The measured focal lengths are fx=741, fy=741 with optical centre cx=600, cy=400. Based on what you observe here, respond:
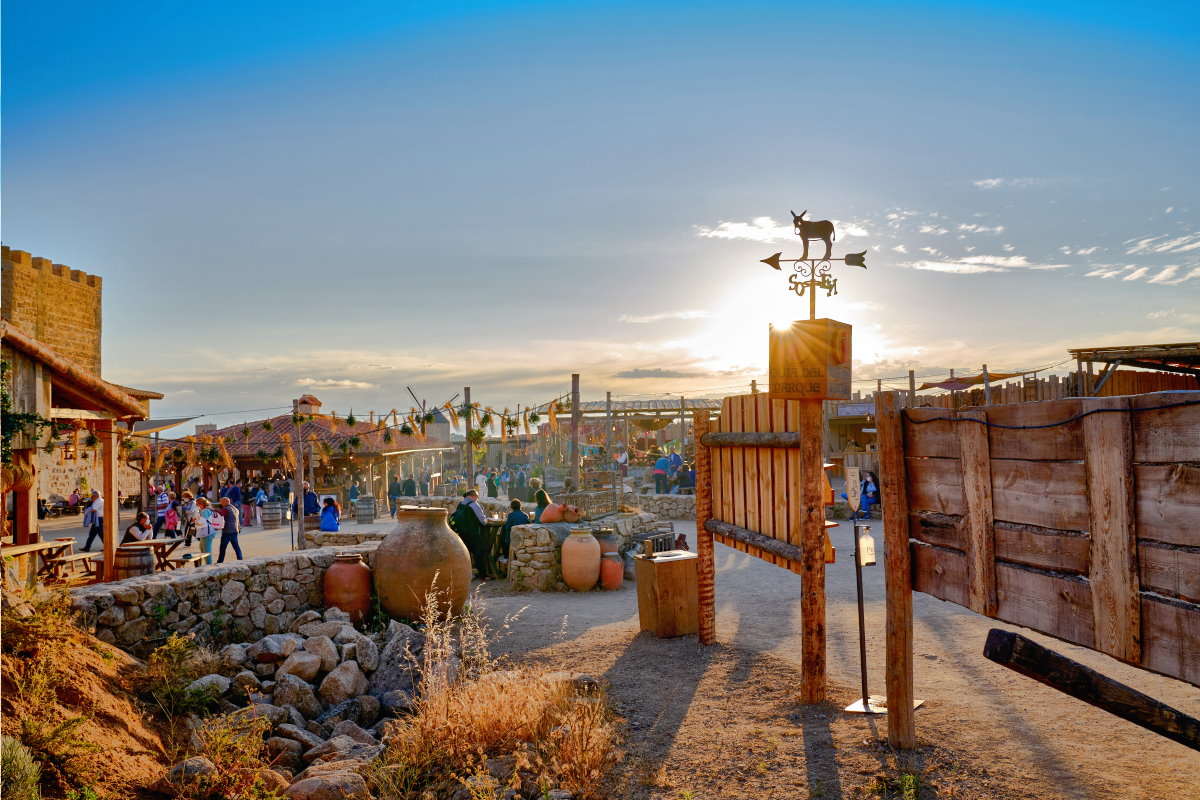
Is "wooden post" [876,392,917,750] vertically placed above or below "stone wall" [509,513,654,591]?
above

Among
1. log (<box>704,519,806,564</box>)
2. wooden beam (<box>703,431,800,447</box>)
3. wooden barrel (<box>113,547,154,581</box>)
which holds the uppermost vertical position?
wooden beam (<box>703,431,800,447</box>)

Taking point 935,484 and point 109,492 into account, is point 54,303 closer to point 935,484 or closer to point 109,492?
point 109,492

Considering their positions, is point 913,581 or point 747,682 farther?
point 747,682

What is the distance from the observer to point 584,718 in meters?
4.58

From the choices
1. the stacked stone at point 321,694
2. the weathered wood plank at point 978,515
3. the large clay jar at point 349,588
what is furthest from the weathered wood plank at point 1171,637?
the large clay jar at point 349,588

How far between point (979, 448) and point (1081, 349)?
11.5 m

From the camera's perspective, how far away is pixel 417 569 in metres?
8.27

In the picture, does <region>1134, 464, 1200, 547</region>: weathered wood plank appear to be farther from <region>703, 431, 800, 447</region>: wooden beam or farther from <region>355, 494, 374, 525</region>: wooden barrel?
<region>355, 494, 374, 525</region>: wooden barrel

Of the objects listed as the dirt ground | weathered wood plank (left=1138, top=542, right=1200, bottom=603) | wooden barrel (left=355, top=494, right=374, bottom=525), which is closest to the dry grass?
the dirt ground

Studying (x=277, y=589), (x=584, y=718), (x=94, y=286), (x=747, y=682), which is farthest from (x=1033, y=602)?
(x=94, y=286)

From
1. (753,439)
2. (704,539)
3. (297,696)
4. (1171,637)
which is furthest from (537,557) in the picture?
(1171,637)

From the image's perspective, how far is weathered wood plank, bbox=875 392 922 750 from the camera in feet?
14.6

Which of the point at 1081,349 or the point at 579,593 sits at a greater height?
the point at 1081,349

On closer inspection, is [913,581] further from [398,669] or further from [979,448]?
[398,669]
